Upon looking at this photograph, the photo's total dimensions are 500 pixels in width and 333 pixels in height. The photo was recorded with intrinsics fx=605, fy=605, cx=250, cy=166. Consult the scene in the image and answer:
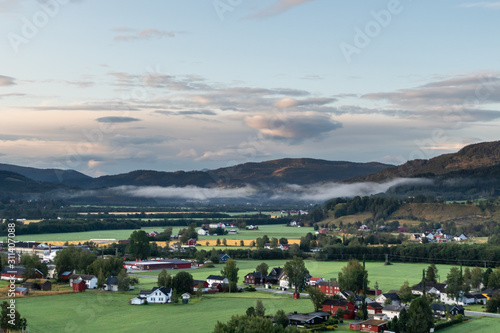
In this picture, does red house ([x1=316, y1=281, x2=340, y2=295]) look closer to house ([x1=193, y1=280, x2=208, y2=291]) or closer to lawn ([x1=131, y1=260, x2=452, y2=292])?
lawn ([x1=131, y1=260, x2=452, y2=292])

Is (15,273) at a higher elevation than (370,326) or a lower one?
higher

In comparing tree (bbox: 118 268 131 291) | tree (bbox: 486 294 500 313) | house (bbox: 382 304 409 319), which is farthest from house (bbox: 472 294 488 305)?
tree (bbox: 118 268 131 291)

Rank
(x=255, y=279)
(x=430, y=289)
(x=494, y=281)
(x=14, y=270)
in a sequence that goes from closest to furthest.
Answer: (x=430, y=289)
(x=494, y=281)
(x=14, y=270)
(x=255, y=279)

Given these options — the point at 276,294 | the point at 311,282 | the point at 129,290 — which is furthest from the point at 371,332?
the point at 129,290

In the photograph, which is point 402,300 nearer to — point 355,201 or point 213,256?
point 213,256

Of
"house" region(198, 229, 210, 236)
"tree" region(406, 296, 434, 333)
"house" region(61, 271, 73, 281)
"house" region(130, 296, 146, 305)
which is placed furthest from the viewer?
"house" region(198, 229, 210, 236)

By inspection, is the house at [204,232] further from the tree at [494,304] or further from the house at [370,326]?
the house at [370,326]

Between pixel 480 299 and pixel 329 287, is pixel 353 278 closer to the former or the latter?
pixel 329 287

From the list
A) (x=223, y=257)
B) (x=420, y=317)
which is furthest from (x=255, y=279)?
(x=420, y=317)
